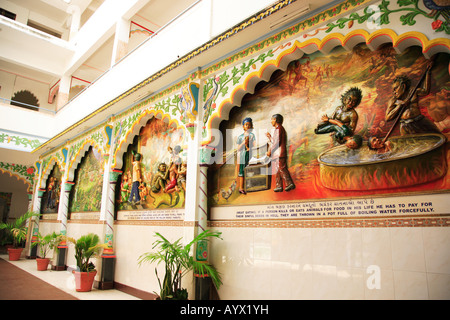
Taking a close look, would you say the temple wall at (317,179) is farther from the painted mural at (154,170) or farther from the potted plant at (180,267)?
the potted plant at (180,267)

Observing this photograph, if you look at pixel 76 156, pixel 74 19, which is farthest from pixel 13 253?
pixel 74 19

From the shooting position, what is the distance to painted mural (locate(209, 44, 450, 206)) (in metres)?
3.47

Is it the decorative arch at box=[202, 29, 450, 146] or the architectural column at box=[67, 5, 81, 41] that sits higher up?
the architectural column at box=[67, 5, 81, 41]

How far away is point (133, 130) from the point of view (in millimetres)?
7875

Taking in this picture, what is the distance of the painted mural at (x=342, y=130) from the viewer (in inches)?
137

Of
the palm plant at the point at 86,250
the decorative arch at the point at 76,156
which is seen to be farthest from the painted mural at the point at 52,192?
the palm plant at the point at 86,250

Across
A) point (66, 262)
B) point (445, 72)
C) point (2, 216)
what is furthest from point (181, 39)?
point (2, 216)

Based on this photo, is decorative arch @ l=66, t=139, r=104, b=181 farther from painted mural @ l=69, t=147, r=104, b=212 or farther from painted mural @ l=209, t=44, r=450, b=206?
painted mural @ l=209, t=44, r=450, b=206

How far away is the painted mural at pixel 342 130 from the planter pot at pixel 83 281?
12.6 ft

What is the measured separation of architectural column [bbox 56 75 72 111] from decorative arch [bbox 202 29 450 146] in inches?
395

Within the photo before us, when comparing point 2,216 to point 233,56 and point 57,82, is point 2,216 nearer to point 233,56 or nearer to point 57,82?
point 57,82

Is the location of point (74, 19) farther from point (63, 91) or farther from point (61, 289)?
point (61, 289)

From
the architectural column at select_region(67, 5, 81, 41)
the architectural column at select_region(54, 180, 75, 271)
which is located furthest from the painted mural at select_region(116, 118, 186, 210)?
the architectural column at select_region(67, 5, 81, 41)

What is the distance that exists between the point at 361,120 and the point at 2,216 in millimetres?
20093
